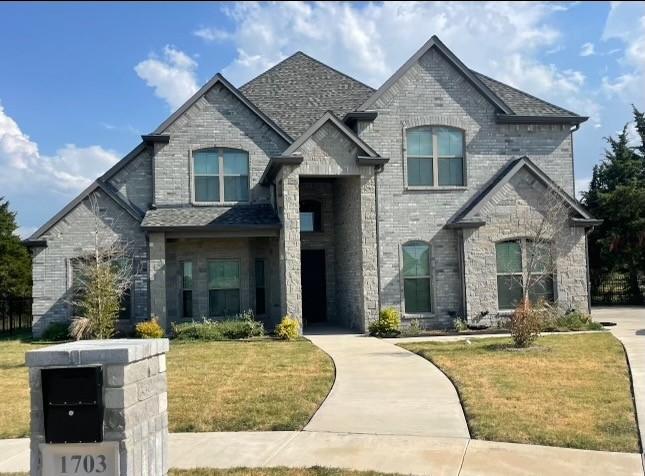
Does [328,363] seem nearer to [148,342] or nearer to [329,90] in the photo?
[148,342]

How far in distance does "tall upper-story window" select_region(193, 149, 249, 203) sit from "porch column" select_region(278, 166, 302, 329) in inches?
110

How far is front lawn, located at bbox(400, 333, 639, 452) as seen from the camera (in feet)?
23.8

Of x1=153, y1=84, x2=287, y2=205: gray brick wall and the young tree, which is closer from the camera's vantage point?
the young tree

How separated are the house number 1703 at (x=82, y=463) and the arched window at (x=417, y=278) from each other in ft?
49.9

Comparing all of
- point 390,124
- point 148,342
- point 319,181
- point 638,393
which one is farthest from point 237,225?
point 148,342

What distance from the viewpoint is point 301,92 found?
2361cm

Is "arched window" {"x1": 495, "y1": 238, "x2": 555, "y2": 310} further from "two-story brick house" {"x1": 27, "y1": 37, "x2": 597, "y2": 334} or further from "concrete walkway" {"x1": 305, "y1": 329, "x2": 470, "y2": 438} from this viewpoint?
"concrete walkway" {"x1": 305, "y1": 329, "x2": 470, "y2": 438}

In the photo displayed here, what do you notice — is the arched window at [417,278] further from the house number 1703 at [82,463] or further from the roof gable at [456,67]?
the house number 1703 at [82,463]

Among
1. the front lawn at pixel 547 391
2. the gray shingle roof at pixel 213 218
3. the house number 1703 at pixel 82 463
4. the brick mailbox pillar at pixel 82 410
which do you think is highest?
the gray shingle roof at pixel 213 218

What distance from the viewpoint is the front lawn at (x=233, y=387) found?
8.26 metres

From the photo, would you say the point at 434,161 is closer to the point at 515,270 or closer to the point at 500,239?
the point at 500,239

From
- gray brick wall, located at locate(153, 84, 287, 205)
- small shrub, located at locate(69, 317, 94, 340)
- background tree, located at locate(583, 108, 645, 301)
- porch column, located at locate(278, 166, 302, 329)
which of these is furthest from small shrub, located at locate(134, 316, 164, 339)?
background tree, located at locate(583, 108, 645, 301)

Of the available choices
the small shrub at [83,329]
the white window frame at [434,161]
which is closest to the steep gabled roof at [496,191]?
the white window frame at [434,161]

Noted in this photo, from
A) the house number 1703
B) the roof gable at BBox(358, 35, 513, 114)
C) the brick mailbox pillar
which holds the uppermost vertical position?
the roof gable at BBox(358, 35, 513, 114)
